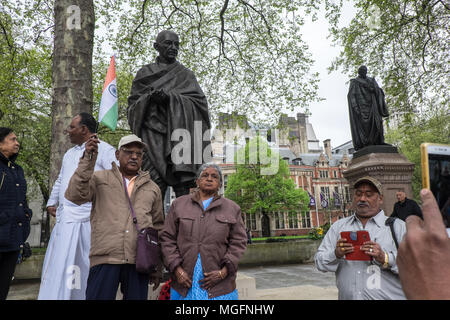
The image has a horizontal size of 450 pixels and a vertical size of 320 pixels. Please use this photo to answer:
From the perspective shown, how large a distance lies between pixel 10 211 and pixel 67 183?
22.3 inches

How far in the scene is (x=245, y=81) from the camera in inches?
535

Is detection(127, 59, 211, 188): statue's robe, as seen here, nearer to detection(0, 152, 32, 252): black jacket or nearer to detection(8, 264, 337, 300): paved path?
detection(0, 152, 32, 252): black jacket

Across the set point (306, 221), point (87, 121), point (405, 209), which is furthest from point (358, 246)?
point (306, 221)

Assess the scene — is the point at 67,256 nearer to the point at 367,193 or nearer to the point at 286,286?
the point at 367,193

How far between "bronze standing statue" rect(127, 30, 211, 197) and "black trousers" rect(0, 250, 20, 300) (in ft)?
5.15

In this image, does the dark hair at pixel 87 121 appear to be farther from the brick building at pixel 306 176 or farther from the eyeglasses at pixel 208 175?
A: the brick building at pixel 306 176

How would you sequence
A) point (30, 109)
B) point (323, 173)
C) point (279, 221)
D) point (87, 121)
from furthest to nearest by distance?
point (323, 173) → point (279, 221) → point (30, 109) → point (87, 121)

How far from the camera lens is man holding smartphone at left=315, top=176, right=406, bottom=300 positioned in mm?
2186

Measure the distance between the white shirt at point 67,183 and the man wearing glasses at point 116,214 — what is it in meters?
0.67

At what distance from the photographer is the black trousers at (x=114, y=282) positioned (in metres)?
2.30

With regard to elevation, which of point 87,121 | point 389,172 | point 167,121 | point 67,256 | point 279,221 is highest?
point 167,121

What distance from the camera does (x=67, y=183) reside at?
3.24 meters

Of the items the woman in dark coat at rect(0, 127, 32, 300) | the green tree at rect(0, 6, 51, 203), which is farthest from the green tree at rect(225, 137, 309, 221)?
the woman in dark coat at rect(0, 127, 32, 300)
